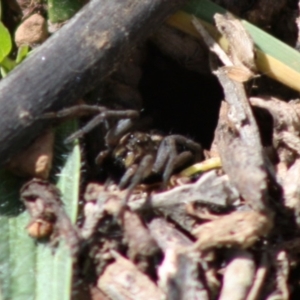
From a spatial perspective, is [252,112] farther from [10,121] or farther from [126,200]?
[10,121]

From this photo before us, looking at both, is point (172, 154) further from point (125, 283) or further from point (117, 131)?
point (125, 283)

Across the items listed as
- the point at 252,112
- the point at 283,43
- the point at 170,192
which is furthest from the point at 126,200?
the point at 283,43

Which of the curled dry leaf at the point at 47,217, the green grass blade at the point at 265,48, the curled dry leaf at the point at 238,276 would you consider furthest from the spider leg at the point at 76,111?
the curled dry leaf at the point at 238,276

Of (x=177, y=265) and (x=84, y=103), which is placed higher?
(x=84, y=103)

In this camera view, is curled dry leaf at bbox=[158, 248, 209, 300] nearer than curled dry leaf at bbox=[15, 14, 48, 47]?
Yes

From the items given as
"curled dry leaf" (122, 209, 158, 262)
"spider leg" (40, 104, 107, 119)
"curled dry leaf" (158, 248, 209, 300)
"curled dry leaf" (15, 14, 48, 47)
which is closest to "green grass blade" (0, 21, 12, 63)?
"curled dry leaf" (15, 14, 48, 47)

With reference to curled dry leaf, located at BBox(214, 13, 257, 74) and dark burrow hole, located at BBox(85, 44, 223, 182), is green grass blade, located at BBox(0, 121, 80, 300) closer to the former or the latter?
dark burrow hole, located at BBox(85, 44, 223, 182)
